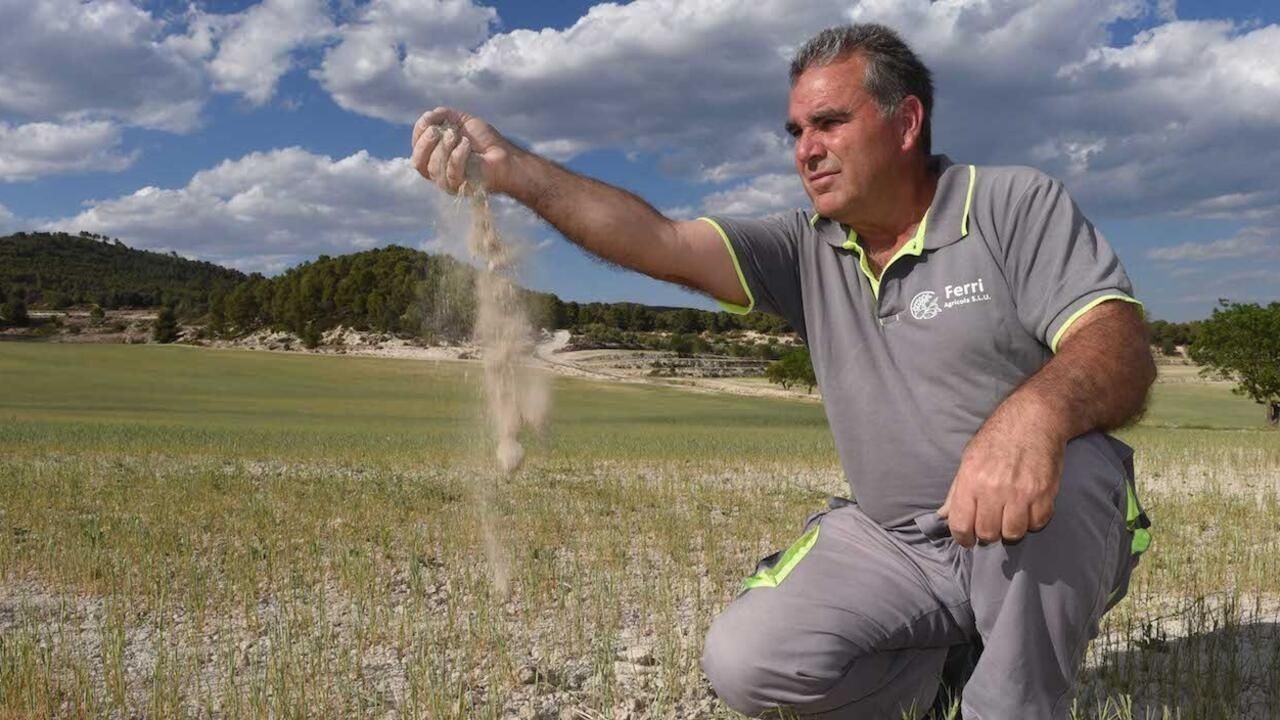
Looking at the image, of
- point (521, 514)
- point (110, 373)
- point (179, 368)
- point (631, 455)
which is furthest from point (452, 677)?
point (179, 368)

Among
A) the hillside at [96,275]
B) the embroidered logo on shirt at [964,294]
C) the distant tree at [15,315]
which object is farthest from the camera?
the hillside at [96,275]

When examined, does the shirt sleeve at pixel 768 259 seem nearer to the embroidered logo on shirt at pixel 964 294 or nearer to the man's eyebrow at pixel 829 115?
the man's eyebrow at pixel 829 115

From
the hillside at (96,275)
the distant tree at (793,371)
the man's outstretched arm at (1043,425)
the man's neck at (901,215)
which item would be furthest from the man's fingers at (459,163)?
the hillside at (96,275)

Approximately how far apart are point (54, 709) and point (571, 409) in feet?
96.1

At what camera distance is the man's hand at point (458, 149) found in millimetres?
2961

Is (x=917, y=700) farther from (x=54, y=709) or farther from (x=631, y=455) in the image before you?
(x=631, y=455)

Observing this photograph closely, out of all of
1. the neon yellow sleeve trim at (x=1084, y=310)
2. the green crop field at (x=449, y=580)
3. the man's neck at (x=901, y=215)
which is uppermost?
the man's neck at (x=901, y=215)

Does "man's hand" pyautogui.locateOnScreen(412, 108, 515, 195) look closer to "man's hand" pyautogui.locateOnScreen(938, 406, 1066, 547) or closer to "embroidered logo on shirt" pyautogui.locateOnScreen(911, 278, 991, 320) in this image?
"embroidered logo on shirt" pyautogui.locateOnScreen(911, 278, 991, 320)

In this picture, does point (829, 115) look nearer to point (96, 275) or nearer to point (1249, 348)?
point (1249, 348)

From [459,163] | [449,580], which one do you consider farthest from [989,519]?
[449,580]

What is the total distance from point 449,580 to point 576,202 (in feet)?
8.82

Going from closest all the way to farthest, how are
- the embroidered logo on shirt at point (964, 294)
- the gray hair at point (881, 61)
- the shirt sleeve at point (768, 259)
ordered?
the embroidered logo on shirt at point (964, 294), the gray hair at point (881, 61), the shirt sleeve at point (768, 259)

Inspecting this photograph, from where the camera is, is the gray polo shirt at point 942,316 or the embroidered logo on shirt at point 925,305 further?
the embroidered logo on shirt at point 925,305

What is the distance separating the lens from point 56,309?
83.8 meters
